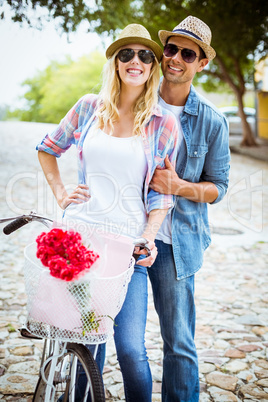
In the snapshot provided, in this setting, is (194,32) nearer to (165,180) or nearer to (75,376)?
(165,180)

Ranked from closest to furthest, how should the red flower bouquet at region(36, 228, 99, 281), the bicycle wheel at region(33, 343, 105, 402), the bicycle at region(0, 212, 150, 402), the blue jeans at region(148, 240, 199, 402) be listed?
the red flower bouquet at region(36, 228, 99, 281), the bicycle at region(0, 212, 150, 402), the bicycle wheel at region(33, 343, 105, 402), the blue jeans at region(148, 240, 199, 402)

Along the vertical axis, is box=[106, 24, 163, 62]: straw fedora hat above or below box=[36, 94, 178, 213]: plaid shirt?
above

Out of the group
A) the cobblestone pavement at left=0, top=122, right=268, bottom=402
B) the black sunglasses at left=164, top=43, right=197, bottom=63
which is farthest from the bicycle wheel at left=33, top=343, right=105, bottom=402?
the black sunglasses at left=164, top=43, right=197, bottom=63

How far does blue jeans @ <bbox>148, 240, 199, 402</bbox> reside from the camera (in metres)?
2.80

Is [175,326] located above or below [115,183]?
below

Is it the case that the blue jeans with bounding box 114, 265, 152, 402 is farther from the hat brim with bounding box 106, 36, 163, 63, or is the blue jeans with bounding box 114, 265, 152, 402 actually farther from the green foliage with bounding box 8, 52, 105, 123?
the green foliage with bounding box 8, 52, 105, 123

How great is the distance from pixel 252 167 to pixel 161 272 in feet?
54.9

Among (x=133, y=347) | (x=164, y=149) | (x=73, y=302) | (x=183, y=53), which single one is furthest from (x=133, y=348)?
(x=183, y=53)

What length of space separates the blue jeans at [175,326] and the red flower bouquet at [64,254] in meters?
0.96

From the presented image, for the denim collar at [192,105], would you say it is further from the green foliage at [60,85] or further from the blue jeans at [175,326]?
the green foliage at [60,85]

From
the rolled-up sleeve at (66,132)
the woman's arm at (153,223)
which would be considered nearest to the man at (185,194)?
the woman's arm at (153,223)

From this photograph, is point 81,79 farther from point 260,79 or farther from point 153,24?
point 153,24

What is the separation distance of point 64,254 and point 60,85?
61.3 m

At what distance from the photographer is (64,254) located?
1946 millimetres
